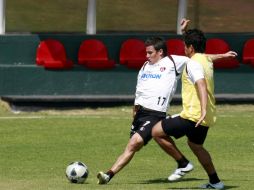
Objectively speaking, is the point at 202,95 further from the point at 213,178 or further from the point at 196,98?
the point at 213,178

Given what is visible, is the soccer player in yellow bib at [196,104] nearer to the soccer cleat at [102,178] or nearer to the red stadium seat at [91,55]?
the soccer cleat at [102,178]

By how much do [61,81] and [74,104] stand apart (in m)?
0.68

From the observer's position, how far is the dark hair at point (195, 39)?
11.9 metres

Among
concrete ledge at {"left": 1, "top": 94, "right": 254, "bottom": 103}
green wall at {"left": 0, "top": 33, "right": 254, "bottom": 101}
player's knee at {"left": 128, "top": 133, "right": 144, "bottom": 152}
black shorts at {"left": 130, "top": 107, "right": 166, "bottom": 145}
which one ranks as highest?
black shorts at {"left": 130, "top": 107, "right": 166, "bottom": 145}

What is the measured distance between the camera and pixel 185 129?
11.9m

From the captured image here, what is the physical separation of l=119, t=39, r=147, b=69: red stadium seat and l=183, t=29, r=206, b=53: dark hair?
10175 millimetres

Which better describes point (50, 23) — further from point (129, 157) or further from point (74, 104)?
point (129, 157)

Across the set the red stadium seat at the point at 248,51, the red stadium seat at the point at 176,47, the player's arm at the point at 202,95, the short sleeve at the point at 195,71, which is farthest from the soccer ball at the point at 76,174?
the red stadium seat at the point at 248,51

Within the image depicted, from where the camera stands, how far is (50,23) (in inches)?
867

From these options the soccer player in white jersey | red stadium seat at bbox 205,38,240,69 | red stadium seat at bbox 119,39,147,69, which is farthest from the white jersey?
red stadium seat at bbox 205,38,240,69

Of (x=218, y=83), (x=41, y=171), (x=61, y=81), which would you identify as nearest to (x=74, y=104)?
(x=61, y=81)

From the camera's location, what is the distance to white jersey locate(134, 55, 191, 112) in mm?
12883

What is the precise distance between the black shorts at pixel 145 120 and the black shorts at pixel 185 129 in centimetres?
65

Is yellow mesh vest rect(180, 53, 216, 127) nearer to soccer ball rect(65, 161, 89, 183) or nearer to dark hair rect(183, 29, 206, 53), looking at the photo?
dark hair rect(183, 29, 206, 53)
